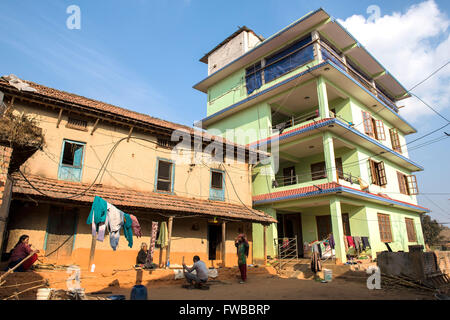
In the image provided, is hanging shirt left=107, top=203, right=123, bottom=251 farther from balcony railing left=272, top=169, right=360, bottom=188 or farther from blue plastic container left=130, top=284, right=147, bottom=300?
balcony railing left=272, top=169, right=360, bottom=188

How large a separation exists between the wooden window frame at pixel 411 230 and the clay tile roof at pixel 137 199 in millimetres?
13271

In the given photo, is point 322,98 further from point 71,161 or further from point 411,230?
point 71,161

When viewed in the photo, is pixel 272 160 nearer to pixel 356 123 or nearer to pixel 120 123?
pixel 356 123

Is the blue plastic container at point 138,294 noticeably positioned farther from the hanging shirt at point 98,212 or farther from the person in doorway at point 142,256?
the person in doorway at point 142,256

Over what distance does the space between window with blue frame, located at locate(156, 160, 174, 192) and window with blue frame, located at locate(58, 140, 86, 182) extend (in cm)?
366

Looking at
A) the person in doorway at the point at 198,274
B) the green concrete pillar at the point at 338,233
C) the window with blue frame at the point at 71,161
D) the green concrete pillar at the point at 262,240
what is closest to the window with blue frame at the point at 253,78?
the green concrete pillar at the point at 262,240

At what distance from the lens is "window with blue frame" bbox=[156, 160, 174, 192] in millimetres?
15062

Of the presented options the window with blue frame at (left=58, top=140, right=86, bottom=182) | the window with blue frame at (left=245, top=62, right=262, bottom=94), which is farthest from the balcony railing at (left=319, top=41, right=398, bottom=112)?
the window with blue frame at (left=58, top=140, right=86, bottom=182)

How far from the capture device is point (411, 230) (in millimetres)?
23812

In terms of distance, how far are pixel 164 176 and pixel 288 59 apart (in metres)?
12.2

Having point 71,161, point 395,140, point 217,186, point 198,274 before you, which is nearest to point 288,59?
point 217,186

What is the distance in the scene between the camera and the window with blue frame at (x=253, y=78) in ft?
73.9

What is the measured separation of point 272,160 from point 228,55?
1140 centimetres
